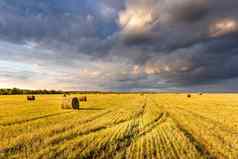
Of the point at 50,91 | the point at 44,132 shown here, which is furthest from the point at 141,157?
the point at 50,91

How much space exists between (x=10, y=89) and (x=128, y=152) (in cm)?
10183

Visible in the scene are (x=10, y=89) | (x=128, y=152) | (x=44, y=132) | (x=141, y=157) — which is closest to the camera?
(x=141, y=157)

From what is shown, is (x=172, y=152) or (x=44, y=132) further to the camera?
(x=44, y=132)

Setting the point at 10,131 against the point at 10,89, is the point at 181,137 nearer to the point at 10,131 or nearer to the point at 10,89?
the point at 10,131

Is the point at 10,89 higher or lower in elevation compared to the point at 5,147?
higher

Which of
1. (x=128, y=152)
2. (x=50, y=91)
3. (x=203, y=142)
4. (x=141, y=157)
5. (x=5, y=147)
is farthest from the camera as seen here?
(x=50, y=91)

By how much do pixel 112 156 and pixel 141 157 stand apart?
32.5 inches

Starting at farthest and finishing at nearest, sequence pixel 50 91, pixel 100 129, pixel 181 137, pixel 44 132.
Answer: pixel 50 91, pixel 100 129, pixel 44 132, pixel 181 137

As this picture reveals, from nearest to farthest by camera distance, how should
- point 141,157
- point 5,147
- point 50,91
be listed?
point 141,157
point 5,147
point 50,91

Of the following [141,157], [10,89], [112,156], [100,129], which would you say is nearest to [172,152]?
[141,157]

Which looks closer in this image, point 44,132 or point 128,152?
point 128,152

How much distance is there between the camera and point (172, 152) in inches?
253

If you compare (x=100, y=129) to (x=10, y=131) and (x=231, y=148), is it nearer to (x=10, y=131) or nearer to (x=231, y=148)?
(x=10, y=131)

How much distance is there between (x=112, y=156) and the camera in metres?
6.05
